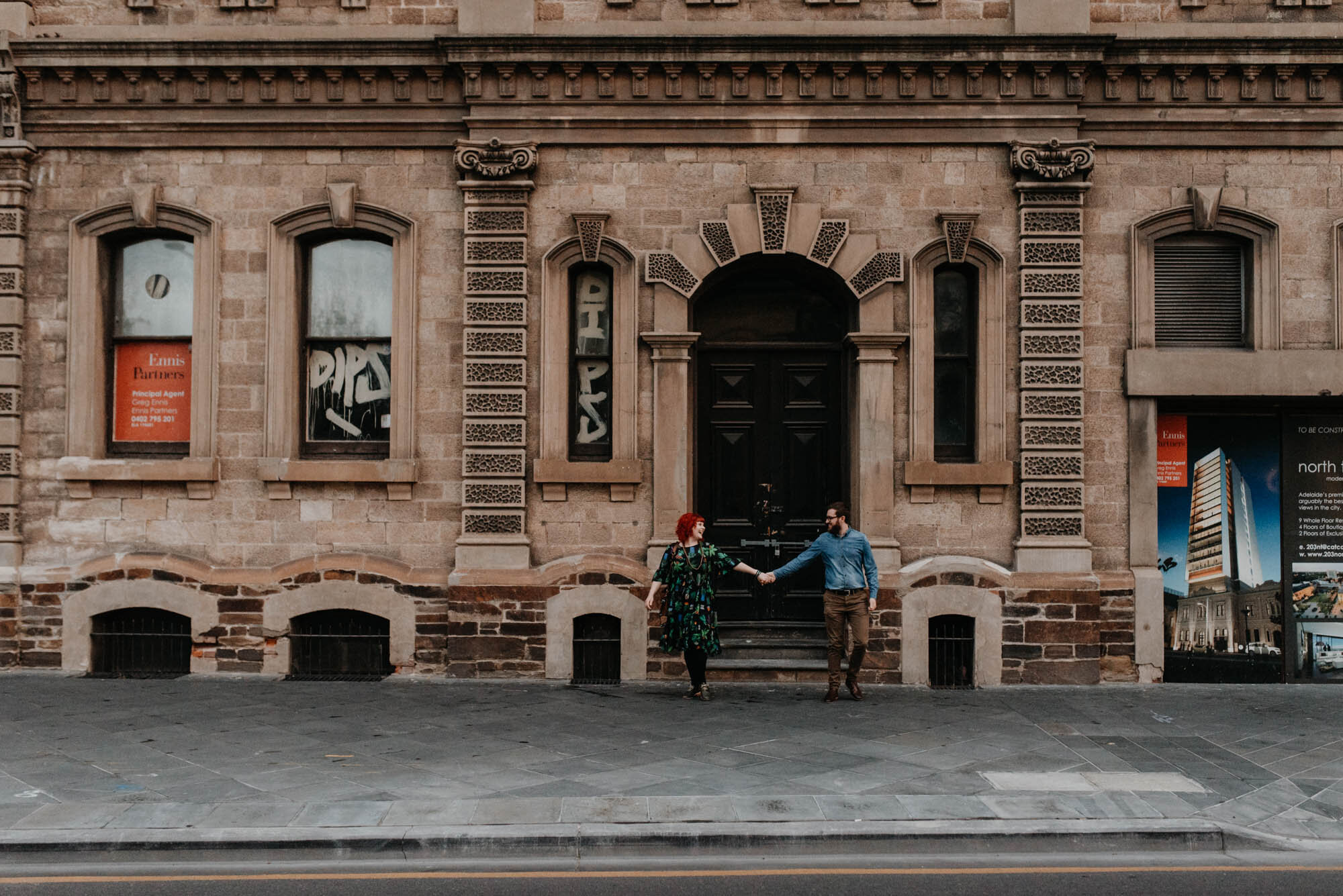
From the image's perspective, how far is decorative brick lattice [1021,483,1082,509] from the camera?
38.1 ft

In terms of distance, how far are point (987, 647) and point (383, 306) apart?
8.11 meters

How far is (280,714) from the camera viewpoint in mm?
9828

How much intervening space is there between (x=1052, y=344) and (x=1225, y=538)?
3075 mm

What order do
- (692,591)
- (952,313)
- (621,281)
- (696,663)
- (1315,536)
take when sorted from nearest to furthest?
1. (692,591)
2. (696,663)
3. (1315,536)
4. (621,281)
5. (952,313)

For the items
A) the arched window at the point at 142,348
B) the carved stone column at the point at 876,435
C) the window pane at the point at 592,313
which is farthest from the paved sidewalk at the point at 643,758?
the window pane at the point at 592,313

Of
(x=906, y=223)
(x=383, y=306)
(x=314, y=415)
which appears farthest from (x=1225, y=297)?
(x=314, y=415)

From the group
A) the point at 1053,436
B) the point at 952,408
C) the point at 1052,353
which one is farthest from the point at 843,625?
the point at 1052,353

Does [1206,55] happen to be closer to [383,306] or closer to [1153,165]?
[1153,165]

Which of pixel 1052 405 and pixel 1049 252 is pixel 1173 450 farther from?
pixel 1049 252

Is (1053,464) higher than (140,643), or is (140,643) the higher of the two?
(1053,464)

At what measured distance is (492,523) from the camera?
1177 centimetres

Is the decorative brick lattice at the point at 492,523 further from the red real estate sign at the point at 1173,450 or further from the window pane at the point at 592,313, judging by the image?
the red real estate sign at the point at 1173,450

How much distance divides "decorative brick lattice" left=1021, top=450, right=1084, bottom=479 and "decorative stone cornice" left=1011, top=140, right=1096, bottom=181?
123 inches

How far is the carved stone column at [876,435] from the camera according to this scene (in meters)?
11.7
